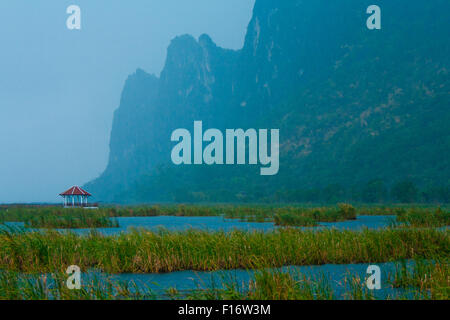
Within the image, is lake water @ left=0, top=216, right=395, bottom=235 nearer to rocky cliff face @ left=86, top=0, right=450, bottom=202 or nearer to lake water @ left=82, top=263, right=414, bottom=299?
lake water @ left=82, top=263, right=414, bottom=299

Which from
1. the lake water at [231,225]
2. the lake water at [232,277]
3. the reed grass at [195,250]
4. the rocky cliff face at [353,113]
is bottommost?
the lake water at [231,225]

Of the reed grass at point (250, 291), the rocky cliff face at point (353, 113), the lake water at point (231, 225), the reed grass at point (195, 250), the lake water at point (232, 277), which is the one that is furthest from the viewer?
the rocky cliff face at point (353, 113)

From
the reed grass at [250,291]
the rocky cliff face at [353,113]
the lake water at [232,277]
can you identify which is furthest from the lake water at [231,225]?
the rocky cliff face at [353,113]

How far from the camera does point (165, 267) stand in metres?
15.6

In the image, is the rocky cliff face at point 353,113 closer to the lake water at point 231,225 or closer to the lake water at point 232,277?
the lake water at point 231,225

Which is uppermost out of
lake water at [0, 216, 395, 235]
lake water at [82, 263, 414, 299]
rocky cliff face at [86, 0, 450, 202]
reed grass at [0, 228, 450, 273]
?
rocky cliff face at [86, 0, 450, 202]

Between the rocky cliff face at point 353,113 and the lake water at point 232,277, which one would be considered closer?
the lake water at point 232,277

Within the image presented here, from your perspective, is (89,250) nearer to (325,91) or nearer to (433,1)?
(325,91)

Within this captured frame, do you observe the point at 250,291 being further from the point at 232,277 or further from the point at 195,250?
the point at 195,250

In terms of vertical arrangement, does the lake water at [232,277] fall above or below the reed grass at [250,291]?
below

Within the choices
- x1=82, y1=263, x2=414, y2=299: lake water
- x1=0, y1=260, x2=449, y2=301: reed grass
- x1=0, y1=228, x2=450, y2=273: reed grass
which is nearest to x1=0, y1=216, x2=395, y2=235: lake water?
x1=0, y1=228, x2=450, y2=273: reed grass

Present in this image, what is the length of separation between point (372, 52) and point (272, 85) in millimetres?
50771

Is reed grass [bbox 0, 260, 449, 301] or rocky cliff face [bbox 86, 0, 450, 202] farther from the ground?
rocky cliff face [bbox 86, 0, 450, 202]
